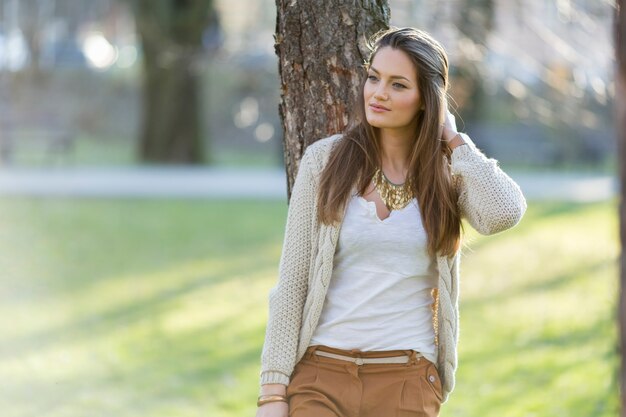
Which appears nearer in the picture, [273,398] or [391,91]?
Result: [273,398]

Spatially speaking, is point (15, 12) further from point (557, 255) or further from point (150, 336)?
point (150, 336)

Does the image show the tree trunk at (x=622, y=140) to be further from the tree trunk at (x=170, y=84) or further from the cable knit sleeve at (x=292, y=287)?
the tree trunk at (x=170, y=84)

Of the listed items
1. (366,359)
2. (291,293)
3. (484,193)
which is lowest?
(366,359)

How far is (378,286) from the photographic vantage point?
3766mm

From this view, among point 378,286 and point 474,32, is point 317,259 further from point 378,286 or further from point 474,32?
point 474,32

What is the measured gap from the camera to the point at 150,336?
9.50 meters

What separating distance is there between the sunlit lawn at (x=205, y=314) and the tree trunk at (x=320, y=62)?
66 centimetres

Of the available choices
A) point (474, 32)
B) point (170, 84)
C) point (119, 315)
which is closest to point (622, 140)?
point (119, 315)

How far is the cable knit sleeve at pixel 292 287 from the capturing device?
12.4 ft

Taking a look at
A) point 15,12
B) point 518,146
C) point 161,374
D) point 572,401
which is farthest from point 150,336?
point 15,12

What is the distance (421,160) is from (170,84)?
20767mm

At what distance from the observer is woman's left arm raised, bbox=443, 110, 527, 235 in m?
3.90

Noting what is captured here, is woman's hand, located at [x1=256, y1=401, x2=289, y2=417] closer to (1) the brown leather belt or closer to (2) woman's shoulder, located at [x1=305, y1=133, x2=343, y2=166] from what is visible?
(1) the brown leather belt

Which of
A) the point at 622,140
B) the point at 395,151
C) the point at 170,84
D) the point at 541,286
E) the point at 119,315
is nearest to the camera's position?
the point at 622,140
